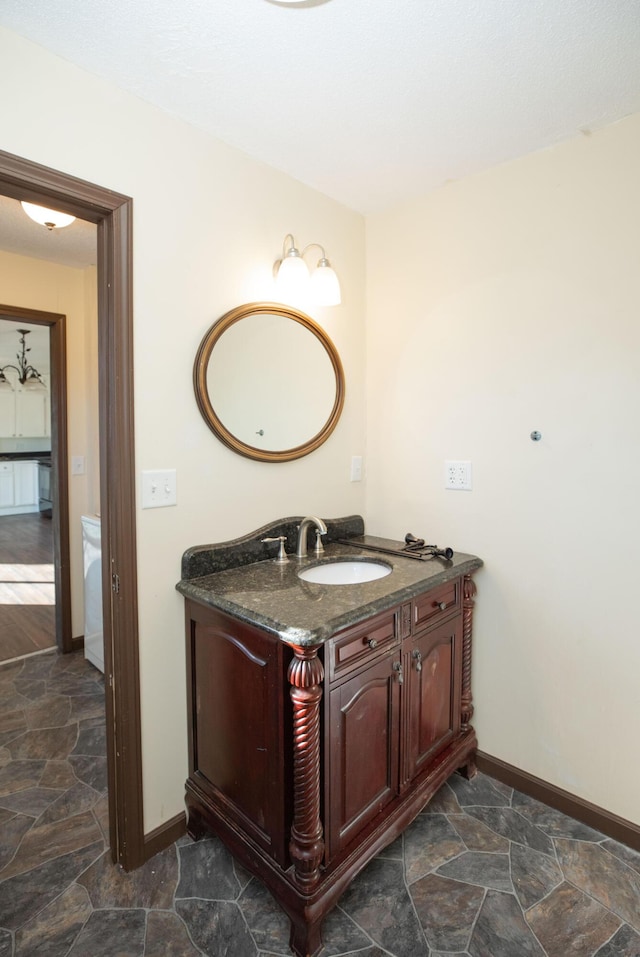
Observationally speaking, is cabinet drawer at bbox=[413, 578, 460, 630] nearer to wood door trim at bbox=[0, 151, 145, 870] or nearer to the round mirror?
the round mirror

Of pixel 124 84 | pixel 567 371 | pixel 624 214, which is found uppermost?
pixel 124 84

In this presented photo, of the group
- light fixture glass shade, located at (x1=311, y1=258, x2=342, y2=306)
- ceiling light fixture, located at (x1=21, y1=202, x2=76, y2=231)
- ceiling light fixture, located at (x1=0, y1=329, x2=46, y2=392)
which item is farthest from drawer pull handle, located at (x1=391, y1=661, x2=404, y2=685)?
ceiling light fixture, located at (x1=0, y1=329, x2=46, y2=392)

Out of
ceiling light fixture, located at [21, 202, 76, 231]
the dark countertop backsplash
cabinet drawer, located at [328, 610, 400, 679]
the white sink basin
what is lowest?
cabinet drawer, located at [328, 610, 400, 679]

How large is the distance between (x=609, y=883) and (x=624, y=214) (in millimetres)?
2148

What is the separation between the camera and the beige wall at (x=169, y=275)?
4.49ft

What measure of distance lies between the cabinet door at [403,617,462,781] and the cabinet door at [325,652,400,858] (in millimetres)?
99

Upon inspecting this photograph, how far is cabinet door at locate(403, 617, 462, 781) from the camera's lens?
1646mm

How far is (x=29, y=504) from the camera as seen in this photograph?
8.20m

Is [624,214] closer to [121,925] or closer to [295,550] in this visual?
[295,550]

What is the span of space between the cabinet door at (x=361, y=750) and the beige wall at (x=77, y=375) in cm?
237

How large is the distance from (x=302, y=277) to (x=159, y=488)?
984 mm

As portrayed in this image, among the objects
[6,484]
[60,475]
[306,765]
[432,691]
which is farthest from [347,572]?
[6,484]

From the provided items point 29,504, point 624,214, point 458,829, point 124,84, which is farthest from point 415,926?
point 29,504

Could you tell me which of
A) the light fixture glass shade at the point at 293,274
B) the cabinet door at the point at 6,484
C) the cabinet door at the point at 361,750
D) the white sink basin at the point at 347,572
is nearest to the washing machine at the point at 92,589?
the white sink basin at the point at 347,572
